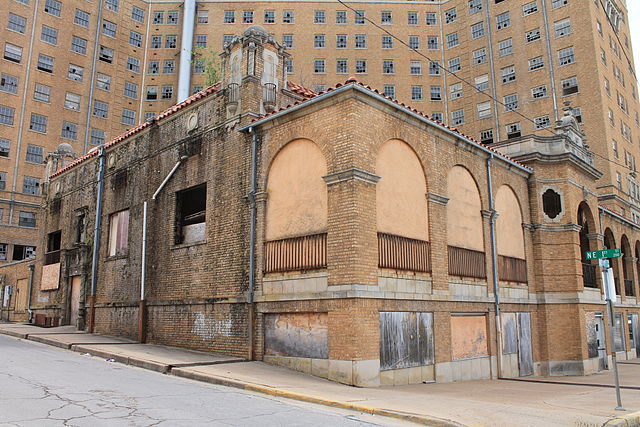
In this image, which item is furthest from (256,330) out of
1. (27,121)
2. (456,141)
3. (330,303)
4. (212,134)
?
A: (27,121)

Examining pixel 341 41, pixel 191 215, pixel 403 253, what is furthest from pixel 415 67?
pixel 403 253

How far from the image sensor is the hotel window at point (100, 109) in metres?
53.1

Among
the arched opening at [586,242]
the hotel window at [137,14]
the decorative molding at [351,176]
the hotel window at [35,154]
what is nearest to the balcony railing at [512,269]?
the arched opening at [586,242]

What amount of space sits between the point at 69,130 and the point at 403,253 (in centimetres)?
4552

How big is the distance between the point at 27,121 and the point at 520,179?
43321 mm

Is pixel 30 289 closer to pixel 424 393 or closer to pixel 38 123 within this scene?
pixel 424 393

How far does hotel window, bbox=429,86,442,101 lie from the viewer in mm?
55906

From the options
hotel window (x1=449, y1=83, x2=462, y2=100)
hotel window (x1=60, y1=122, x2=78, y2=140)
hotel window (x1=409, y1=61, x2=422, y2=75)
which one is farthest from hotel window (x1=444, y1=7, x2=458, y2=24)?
hotel window (x1=60, y1=122, x2=78, y2=140)

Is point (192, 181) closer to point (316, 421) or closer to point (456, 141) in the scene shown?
point (456, 141)

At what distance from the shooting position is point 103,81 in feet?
179

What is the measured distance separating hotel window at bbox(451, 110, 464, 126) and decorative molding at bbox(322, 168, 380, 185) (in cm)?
4297

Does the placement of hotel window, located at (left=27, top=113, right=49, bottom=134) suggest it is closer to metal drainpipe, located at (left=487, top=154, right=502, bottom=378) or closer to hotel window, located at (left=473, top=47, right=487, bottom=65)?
hotel window, located at (left=473, top=47, right=487, bottom=65)

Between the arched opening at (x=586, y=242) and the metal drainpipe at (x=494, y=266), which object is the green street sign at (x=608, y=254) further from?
the arched opening at (x=586, y=242)

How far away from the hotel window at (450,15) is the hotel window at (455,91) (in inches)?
286
